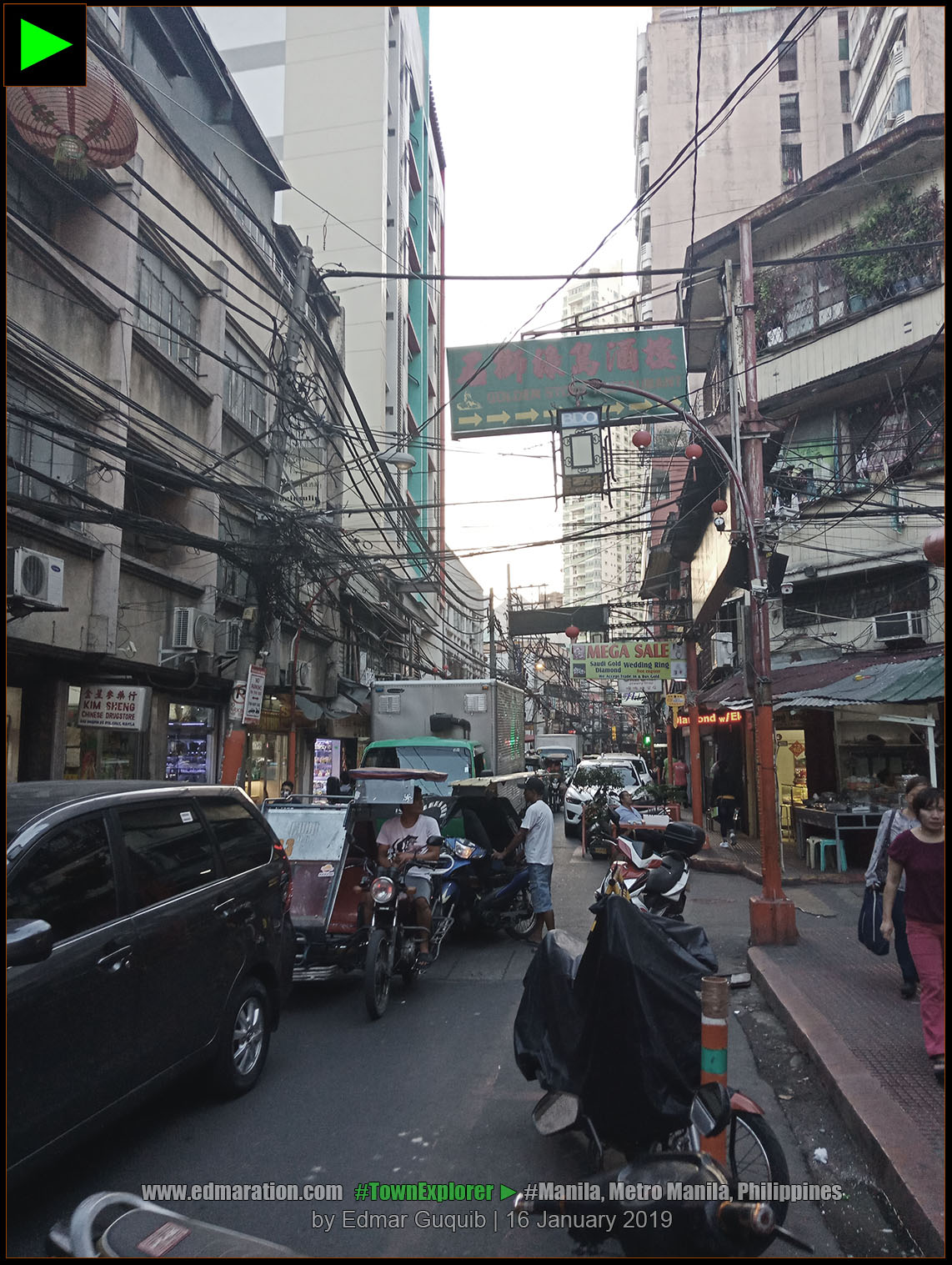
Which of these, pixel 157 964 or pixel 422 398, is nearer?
pixel 157 964

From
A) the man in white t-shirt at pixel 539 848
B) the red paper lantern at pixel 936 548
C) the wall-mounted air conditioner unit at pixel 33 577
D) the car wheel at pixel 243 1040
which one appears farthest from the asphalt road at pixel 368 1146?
the wall-mounted air conditioner unit at pixel 33 577

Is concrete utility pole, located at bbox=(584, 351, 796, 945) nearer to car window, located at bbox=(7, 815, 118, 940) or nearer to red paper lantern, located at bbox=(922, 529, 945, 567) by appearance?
red paper lantern, located at bbox=(922, 529, 945, 567)

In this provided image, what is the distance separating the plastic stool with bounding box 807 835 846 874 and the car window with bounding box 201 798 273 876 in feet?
37.4

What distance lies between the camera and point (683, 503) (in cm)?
2411

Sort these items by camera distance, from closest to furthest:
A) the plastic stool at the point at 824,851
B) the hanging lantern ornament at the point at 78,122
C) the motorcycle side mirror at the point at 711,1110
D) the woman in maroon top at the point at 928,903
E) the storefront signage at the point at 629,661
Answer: the motorcycle side mirror at the point at 711,1110 < the woman in maroon top at the point at 928,903 < the hanging lantern ornament at the point at 78,122 < the plastic stool at the point at 824,851 < the storefront signage at the point at 629,661

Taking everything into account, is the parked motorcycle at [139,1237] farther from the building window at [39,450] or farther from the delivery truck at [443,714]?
the delivery truck at [443,714]

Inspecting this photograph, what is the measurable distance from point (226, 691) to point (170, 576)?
9.95 feet

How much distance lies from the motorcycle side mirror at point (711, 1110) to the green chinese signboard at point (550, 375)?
11.2 meters

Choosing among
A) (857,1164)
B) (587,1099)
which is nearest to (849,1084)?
(857,1164)

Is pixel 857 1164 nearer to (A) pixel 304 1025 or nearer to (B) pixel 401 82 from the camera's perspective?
(A) pixel 304 1025

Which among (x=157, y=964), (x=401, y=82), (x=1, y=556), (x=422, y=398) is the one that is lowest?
(x=157, y=964)

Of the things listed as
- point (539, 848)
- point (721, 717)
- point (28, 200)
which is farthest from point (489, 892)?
point (721, 717)

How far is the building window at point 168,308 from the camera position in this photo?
14062mm

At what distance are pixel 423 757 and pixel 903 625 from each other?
950 centimetres
